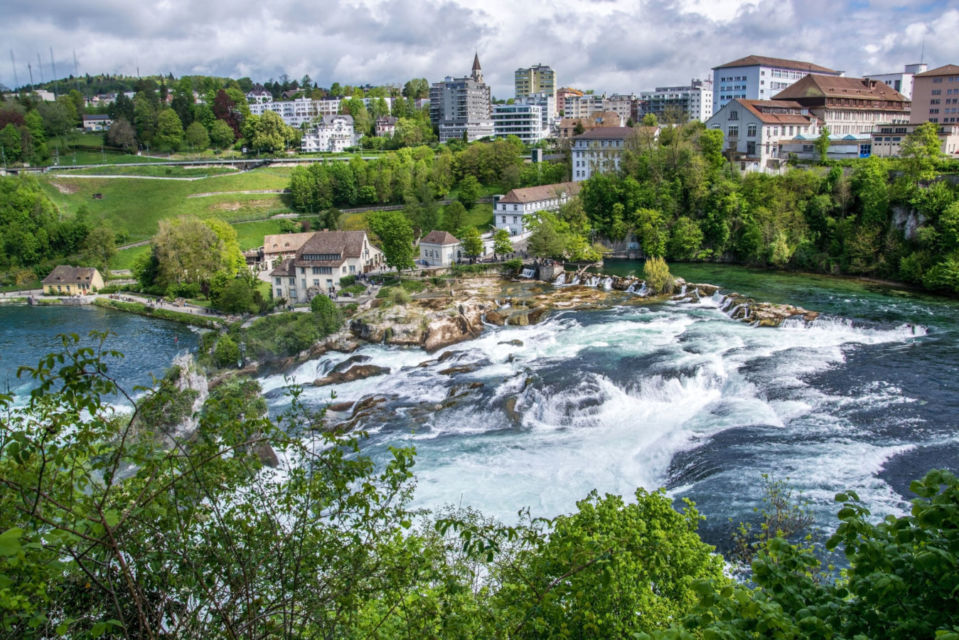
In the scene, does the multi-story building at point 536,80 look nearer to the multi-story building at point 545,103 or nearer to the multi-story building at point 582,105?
the multi-story building at point 582,105

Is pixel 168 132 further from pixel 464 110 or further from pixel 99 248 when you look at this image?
pixel 464 110

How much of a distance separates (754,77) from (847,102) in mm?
21227

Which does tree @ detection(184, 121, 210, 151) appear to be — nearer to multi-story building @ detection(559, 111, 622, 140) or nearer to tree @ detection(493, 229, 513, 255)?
multi-story building @ detection(559, 111, 622, 140)

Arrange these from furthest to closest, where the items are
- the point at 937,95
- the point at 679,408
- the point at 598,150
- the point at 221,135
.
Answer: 1. the point at 221,135
2. the point at 598,150
3. the point at 937,95
4. the point at 679,408

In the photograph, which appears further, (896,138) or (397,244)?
(896,138)

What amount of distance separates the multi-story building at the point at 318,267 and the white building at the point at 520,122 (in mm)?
73047

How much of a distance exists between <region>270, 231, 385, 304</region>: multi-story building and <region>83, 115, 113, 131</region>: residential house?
295 feet

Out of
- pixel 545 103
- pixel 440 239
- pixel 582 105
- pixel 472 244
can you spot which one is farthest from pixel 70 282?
pixel 582 105

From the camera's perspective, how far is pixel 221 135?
350 feet

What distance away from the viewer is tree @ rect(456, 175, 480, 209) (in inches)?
3115

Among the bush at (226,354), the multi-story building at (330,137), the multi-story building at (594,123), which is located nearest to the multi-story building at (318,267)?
the bush at (226,354)

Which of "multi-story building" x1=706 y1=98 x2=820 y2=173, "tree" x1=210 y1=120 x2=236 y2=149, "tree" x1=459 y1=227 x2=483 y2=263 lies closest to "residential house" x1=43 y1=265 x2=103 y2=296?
"tree" x1=459 y1=227 x2=483 y2=263

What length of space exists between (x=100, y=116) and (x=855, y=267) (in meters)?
131

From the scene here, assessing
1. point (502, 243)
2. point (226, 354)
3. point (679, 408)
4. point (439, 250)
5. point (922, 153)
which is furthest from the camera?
point (502, 243)
